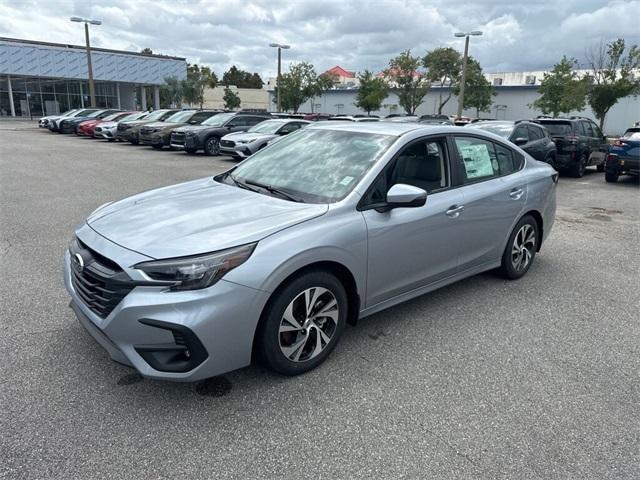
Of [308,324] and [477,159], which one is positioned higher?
[477,159]

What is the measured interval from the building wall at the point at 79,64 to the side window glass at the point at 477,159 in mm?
52363

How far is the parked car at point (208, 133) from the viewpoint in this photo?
17.6 m

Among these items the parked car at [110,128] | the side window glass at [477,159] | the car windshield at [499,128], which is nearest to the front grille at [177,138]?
the parked car at [110,128]

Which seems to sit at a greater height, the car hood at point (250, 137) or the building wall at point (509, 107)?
the building wall at point (509, 107)

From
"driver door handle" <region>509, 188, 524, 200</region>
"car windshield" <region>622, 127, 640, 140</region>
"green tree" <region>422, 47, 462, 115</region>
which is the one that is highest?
"green tree" <region>422, 47, 462, 115</region>

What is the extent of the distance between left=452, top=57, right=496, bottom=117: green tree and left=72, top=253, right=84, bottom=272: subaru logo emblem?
44.1m

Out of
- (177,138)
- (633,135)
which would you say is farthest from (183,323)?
(177,138)


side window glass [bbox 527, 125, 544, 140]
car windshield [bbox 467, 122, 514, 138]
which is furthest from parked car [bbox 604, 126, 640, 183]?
car windshield [bbox 467, 122, 514, 138]

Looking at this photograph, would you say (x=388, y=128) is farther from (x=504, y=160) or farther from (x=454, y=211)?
(x=504, y=160)

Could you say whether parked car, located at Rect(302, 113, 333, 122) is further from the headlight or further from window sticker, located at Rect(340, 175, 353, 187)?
the headlight

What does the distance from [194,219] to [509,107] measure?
5169 cm

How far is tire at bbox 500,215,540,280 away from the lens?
4852 millimetres

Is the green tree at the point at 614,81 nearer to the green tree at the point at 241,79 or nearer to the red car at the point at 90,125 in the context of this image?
the red car at the point at 90,125

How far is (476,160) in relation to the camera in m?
4.46
